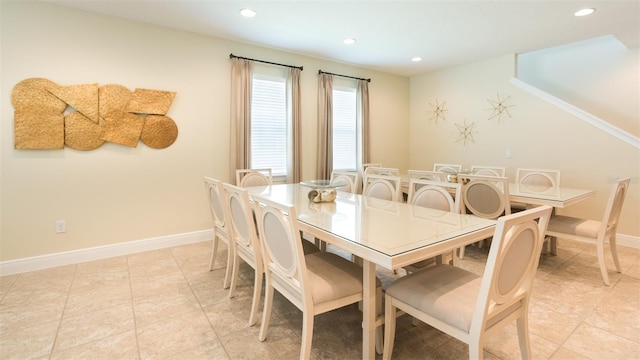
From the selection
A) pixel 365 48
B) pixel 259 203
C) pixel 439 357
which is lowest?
pixel 439 357

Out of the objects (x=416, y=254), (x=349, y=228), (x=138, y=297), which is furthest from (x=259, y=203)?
(x=138, y=297)

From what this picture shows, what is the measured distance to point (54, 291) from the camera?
2.55m

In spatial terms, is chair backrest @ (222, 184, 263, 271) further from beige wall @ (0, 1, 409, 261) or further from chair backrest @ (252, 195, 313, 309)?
beige wall @ (0, 1, 409, 261)

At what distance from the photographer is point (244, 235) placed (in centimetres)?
215

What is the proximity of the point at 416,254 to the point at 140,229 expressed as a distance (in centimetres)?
339

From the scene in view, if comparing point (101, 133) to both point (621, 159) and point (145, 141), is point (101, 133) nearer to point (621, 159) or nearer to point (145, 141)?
point (145, 141)

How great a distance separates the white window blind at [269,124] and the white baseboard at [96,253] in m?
1.29

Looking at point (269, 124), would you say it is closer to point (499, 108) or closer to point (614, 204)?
point (499, 108)

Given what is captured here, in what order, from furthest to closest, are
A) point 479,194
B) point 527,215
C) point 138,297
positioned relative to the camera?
point 479,194
point 138,297
point 527,215

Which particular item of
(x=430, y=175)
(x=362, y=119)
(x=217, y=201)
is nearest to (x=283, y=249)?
(x=217, y=201)

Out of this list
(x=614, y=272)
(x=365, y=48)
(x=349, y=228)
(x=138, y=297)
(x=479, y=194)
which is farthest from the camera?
(x=365, y=48)

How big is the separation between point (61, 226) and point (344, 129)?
13.2 ft

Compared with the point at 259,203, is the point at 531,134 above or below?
above

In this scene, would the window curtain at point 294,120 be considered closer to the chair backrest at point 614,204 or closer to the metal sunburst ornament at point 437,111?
the metal sunburst ornament at point 437,111
